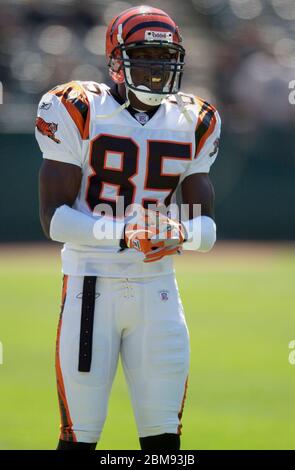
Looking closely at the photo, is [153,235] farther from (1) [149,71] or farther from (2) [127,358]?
Answer: (1) [149,71]

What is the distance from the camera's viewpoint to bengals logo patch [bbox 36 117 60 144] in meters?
3.73

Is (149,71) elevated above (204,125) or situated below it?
above

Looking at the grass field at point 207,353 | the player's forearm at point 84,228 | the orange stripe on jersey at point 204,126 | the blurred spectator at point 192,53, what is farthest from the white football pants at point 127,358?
the blurred spectator at point 192,53

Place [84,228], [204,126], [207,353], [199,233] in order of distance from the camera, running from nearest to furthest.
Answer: [84,228]
[199,233]
[204,126]
[207,353]

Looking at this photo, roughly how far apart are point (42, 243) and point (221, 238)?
7.76 feet

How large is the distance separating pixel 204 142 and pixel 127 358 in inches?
34.3

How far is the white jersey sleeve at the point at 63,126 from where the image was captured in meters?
3.73

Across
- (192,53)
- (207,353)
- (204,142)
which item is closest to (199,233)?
(204,142)

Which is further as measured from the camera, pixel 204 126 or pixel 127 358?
pixel 204 126

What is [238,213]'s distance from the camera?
1348 centimetres

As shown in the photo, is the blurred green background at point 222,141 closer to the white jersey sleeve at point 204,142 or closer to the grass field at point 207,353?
the grass field at point 207,353

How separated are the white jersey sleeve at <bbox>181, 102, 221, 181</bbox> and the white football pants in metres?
A: 0.47

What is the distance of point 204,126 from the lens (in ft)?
12.9

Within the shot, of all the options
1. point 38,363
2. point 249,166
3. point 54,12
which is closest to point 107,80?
point 54,12
